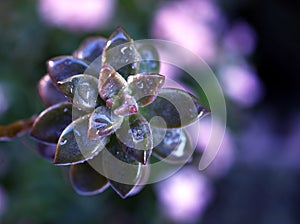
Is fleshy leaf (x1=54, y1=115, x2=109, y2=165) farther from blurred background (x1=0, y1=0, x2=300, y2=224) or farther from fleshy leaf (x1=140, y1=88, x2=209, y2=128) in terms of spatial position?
blurred background (x1=0, y1=0, x2=300, y2=224)

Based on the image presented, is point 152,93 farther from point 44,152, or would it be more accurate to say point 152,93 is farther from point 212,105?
point 212,105

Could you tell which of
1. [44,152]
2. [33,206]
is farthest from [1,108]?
[44,152]

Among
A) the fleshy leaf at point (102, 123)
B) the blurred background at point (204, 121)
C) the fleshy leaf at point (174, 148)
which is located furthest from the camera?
the blurred background at point (204, 121)

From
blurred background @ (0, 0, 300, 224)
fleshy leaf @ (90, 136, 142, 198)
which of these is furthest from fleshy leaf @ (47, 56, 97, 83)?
blurred background @ (0, 0, 300, 224)

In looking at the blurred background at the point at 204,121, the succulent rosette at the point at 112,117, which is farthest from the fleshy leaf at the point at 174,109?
the blurred background at the point at 204,121

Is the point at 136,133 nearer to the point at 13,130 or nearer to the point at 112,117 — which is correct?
the point at 112,117

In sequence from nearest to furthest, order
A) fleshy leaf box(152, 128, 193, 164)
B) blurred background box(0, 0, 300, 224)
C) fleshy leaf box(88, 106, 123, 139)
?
fleshy leaf box(88, 106, 123, 139)
fleshy leaf box(152, 128, 193, 164)
blurred background box(0, 0, 300, 224)

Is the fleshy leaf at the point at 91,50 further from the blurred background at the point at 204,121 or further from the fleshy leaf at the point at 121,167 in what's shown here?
the blurred background at the point at 204,121
